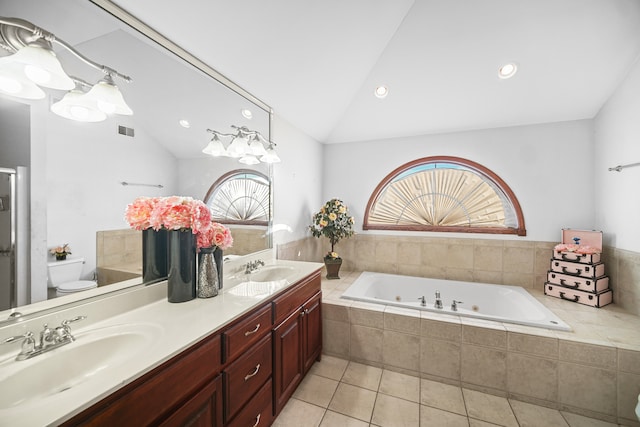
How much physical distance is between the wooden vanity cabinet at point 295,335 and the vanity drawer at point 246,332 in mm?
100

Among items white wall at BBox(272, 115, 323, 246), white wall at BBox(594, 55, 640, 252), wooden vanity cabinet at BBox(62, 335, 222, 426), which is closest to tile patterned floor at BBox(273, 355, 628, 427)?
wooden vanity cabinet at BBox(62, 335, 222, 426)

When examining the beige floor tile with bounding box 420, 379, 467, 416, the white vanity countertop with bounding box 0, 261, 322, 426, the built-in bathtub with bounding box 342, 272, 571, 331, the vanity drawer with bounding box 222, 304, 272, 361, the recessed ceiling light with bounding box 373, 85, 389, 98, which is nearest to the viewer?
the white vanity countertop with bounding box 0, 261, 322, 426

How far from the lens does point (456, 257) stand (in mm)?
2957

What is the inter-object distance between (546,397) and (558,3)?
2.73m

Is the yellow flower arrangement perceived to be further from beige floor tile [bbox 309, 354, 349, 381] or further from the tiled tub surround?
beige floor tile [bbox 309, 354, 349, 381]

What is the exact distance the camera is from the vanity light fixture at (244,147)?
184cm

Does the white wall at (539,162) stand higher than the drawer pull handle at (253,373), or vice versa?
the white wall at (539,162)

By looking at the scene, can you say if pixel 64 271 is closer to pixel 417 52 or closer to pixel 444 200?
pixel 417 52

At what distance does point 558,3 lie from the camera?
1.78 meters

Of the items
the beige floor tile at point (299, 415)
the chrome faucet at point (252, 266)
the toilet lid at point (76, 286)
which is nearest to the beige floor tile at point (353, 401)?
the beige floor tile at point (299, 415)

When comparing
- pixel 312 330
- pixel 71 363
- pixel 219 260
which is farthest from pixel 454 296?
pixel 71 363

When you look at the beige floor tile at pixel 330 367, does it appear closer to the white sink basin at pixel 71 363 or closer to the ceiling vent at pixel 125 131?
the white sink basin at pixel 71 363

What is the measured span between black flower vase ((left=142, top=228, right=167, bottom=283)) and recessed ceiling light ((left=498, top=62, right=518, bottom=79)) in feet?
9.76

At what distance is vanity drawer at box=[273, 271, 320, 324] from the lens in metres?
1.53
